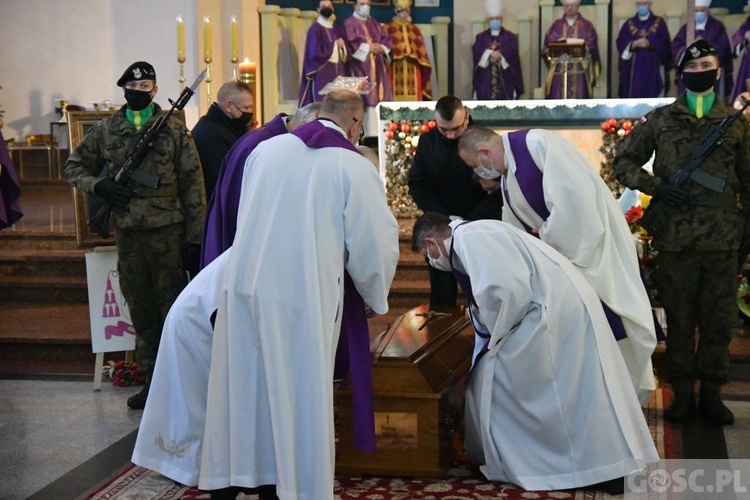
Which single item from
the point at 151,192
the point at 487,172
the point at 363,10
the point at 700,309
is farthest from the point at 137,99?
the point at 363,10

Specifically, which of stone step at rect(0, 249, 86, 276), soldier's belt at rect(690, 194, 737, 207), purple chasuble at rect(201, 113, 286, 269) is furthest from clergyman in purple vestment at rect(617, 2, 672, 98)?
purple chasuble at rect(201, 113, 286, 269)

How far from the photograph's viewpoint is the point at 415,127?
10648 millimetres

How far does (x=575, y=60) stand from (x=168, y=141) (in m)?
7.27

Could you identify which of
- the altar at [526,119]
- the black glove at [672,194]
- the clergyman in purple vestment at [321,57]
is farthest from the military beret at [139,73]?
the clergyman in purple vestment at [321,57]

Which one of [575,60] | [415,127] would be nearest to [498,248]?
[415,127]

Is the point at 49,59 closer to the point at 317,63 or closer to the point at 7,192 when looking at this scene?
the point at 317,63

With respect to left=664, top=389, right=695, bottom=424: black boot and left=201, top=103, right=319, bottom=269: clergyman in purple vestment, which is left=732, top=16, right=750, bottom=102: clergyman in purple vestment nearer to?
left=664, top=389, right=695, bottom=424: black boot

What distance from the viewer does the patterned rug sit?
4523 millimetres

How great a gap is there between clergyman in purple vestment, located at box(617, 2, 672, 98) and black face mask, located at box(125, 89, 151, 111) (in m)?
9.22

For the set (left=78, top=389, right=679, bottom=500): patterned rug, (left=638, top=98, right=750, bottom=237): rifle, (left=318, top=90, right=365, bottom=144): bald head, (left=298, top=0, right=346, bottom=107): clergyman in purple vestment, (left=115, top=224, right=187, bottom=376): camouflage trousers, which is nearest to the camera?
(left=318, top=90, right=365, bottom=144): bald head

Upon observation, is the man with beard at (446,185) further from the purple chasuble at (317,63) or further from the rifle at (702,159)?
the purple chasuble at (317,63)

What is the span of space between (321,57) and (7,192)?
274 inches

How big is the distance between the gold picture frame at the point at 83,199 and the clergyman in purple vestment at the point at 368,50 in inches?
264

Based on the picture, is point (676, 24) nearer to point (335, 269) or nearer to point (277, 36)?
point (277, 36)
